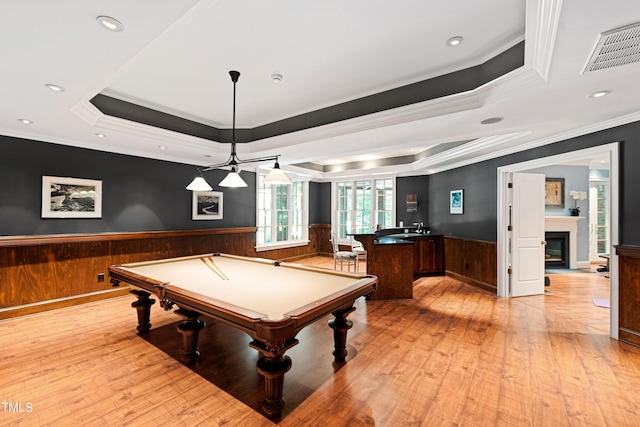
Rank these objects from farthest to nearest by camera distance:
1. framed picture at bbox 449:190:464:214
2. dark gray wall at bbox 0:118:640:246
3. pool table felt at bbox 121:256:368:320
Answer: framed picture at bbox 449:190:464:214, dark gray wall at bbox 0:118:640:246, pool table felt at bbox 121:256:368:320

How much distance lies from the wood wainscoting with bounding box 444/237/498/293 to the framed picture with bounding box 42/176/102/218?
6.38 metres

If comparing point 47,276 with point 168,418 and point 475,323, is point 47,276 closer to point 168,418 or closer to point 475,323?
point 168,418

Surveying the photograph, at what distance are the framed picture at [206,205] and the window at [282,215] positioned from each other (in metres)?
1.15

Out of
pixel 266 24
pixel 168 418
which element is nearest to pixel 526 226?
pixel 266 24

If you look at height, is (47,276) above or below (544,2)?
below

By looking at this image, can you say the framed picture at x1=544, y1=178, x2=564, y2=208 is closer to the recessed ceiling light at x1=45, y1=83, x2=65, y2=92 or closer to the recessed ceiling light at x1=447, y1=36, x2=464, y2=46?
the recessed ceiling light at x1=447, y1=36, x2=464, y2=46

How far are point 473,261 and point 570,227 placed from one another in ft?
12.3

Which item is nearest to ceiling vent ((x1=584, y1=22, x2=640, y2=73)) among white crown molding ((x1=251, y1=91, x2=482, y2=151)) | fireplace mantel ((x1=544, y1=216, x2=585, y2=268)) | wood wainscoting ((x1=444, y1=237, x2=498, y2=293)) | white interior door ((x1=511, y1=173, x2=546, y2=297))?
white crown molding ((x1=251, y1=91, x2=482, y2=151))

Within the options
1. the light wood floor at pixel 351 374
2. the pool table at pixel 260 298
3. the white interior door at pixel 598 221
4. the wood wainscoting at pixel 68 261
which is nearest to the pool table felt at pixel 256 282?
the pool table at pixel 260 298

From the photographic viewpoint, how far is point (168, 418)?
1.90 metres

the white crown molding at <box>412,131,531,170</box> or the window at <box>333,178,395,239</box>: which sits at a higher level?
the white crown molding at <box>412,131,531,170</box>

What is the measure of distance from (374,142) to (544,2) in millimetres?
2588

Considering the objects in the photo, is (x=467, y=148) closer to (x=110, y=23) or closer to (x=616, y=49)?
(x=616, y=49)

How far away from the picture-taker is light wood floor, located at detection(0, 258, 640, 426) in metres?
1.95
